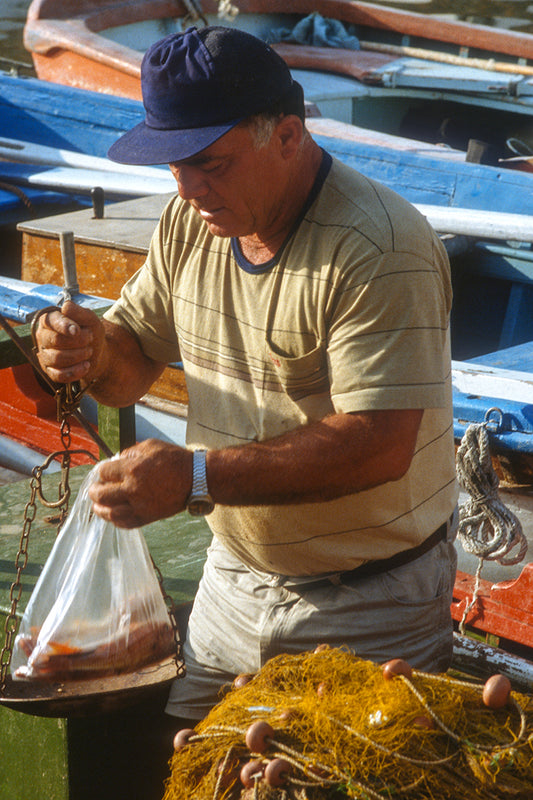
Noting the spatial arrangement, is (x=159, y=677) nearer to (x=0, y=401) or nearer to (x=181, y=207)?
(x=181, y=207)

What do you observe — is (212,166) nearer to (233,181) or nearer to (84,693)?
(233,181)

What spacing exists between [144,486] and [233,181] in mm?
623

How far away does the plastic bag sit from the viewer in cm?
197

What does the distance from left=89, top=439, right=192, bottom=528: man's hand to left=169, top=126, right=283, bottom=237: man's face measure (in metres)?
0.49

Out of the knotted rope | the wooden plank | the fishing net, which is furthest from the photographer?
the wooden plank

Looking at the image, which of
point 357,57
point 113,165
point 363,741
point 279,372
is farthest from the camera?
point 357,57

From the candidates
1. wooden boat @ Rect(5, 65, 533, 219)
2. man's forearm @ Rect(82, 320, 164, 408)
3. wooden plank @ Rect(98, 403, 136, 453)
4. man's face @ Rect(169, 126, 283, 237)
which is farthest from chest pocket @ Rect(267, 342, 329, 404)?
wooden boat @ Rect(5, 65, 533, 219)

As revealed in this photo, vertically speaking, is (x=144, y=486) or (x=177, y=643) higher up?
(x=144, y=486)

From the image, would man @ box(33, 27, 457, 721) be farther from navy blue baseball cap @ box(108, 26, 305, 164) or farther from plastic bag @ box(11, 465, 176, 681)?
plastic bag @ box(11, 465, 176, 681)

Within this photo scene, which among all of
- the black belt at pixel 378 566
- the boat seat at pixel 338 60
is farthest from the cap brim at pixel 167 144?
the boat seat at pixel 338 60

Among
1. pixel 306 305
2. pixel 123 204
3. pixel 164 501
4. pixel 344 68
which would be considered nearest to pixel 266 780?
pixel 164 501

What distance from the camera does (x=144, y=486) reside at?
5.37ft

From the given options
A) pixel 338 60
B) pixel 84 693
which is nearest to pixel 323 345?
pixel 84 693

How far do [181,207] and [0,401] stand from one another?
304cm
